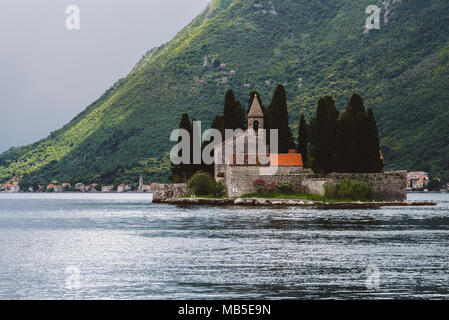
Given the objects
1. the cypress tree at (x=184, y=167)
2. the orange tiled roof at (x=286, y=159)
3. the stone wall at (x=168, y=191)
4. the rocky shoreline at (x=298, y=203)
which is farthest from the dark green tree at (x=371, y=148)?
the stone wall at (x=168, y=191)

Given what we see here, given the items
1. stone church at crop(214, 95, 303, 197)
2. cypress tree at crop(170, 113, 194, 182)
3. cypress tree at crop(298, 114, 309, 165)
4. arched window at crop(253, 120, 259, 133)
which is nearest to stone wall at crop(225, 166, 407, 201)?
stone church at crop(214, 95, 303, 197)

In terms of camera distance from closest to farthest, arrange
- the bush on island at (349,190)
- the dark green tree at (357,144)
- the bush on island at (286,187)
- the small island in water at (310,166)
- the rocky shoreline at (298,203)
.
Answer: the rocky shoreline at (298,203) → the dark green tree at (357,144) → the bush on island at (349,190) → the small island in water at (310,166) → the bush on island at (286,187)

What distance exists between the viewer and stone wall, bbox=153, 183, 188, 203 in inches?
3493

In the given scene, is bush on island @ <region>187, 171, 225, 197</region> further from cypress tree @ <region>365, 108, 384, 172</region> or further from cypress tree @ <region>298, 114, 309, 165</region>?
cypress tree @ <region>365, 108, 384, 172</region>

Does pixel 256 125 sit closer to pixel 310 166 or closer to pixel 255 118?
pixel 255 118

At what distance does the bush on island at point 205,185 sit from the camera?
80062mm

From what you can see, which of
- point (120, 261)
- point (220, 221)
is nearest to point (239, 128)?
point (220, 221)

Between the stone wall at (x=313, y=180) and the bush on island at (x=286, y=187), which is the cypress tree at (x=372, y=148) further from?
the bush on island at (x=286, y=187)

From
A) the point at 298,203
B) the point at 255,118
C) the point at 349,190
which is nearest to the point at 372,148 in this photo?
the point at 349,190

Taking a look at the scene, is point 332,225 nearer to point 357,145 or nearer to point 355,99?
point 357,145

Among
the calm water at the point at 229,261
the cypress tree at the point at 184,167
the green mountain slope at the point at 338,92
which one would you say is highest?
the green mountain slope at the point at 338,92

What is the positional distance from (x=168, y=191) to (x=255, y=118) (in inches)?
780
